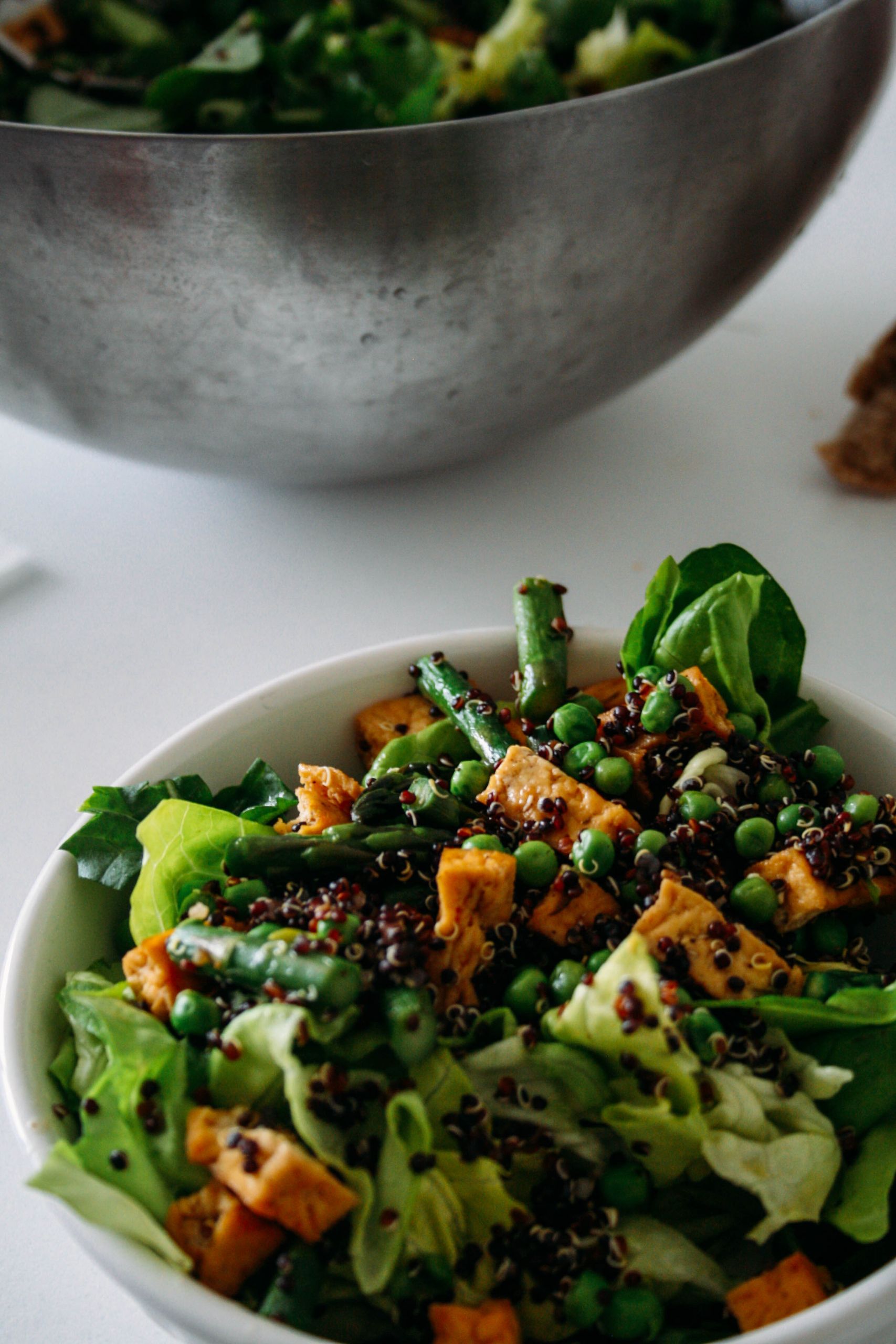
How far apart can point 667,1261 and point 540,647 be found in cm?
48

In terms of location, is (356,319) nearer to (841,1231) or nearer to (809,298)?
(841,1231)

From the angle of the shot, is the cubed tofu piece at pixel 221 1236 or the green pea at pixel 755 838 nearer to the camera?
the cubed tofu piece at pixel 221 1236

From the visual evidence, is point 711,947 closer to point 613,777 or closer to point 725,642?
point 613,777

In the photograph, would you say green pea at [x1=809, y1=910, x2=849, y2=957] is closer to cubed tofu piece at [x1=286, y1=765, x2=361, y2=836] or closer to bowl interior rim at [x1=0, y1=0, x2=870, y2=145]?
cubed tofu piece at [x1=286, y1=765, x2=361, y2=836]

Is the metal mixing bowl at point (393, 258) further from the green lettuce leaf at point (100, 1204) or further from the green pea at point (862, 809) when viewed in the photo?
the green lettuce leaf at point (100, 1204)

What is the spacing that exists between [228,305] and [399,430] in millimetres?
245

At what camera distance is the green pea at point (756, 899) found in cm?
81

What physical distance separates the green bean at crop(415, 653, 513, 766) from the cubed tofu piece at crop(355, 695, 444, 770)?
0.04ft

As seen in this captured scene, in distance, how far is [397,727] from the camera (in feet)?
3.33

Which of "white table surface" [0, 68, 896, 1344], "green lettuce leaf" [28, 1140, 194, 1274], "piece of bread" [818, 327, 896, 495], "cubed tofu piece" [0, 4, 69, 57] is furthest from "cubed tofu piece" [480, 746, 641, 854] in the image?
"cubed tofu piece" [0, 4, 69, 57]

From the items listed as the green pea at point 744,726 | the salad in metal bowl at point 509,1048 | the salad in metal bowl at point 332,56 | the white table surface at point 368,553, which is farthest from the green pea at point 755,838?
the salad in metal bowl at point 332,56

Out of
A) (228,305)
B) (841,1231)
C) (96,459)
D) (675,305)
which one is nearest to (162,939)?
(841,1231)

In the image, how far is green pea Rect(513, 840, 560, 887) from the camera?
822mm

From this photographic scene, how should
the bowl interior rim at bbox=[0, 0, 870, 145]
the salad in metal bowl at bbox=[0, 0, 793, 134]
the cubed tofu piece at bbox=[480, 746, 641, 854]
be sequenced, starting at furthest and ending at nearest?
the salad in metal bowl at bbox=[0, 0, 793, 134]
the bowl interior rim at bbox=[0, 0, 870, 145]
the cubed tofu piece at bbox=[480, 746, 641, 854]
